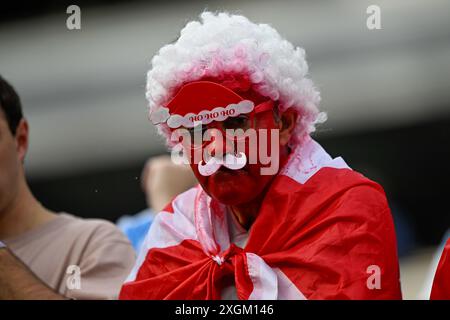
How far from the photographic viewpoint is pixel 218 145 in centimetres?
198

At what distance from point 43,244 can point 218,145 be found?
0.82 m

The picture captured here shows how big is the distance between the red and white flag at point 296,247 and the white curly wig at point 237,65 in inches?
5.3

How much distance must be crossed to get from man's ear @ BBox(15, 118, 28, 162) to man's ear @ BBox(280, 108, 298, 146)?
0.91m

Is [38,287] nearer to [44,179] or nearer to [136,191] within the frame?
[44,179]

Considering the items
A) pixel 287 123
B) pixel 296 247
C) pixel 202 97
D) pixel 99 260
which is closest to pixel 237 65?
pixel 202 97

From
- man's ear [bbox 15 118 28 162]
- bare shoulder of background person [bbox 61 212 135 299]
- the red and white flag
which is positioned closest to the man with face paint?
the red and white flag

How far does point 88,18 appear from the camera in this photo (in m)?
2.69

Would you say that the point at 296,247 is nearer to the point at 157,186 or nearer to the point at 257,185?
the point at 257,185

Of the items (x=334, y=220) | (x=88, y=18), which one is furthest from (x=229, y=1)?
(x=334, y=220)

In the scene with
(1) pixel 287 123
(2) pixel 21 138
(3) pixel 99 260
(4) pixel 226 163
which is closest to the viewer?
(4) pixel 226 163

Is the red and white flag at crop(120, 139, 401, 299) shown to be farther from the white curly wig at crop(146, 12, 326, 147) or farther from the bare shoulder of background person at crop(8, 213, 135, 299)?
the bare shoulder of background person at crop(8, 213, 135, 299)

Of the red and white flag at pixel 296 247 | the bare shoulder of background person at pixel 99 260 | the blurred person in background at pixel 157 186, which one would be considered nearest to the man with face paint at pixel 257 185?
the red and white flag at pixel 296 247

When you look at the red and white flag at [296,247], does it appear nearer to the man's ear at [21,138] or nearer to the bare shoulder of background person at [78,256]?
the bare shoulder of background person at [78,256]
